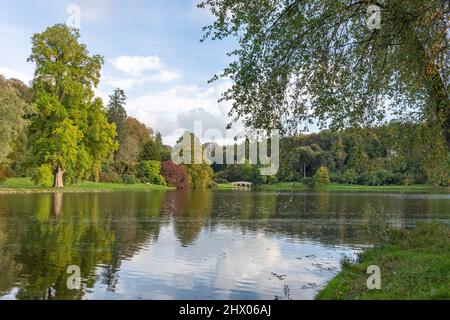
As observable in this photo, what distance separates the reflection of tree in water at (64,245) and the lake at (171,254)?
30 mm

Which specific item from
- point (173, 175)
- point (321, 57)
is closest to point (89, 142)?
point (173, 175)

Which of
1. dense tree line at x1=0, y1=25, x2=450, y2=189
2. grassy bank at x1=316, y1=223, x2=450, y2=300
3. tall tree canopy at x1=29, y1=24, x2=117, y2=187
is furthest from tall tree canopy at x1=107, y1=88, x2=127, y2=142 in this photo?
grassy bank at x1=316, y1=223, x2=450, y2=300

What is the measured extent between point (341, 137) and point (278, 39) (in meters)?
3.48

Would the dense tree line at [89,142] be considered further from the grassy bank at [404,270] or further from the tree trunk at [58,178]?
the grassy bank at [404,270]

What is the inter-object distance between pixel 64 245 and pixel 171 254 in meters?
4.28

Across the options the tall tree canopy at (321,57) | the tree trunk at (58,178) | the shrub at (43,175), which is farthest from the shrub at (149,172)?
the tall tree canopy at (321,57)

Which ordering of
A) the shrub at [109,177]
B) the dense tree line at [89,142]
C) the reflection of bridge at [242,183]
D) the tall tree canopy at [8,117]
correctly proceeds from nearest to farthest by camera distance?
the dense tree line at [89,142]
the tall tree canopy at [8,117]
the shrub at [109,177]
the reflection of bridge at [242,183]

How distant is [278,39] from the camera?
41.1 feet

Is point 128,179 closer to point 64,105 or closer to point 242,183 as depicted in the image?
point 64,105

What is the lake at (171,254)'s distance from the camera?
1226cm

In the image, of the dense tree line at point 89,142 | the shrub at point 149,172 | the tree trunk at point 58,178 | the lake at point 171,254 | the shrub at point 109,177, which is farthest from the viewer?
the shrub at point 149,172

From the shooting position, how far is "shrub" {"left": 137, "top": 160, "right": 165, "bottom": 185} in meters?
89.3
